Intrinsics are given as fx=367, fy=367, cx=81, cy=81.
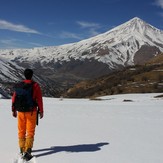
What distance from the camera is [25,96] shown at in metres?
9.70

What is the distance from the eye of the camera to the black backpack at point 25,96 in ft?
31.8

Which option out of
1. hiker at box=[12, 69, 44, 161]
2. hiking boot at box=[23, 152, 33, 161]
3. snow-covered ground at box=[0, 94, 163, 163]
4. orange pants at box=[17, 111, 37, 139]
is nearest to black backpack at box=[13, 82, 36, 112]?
hiker at box=[12, 69, 44, 161]

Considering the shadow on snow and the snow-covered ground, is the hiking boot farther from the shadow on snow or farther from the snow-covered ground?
the shadow on snow

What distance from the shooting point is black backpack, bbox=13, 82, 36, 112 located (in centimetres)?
968

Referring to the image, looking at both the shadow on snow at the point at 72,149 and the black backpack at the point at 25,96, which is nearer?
the black backpack at the point at 25,96

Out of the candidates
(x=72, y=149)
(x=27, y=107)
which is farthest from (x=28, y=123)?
(x=72, y=149)

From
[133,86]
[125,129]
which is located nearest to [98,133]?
[125,129]

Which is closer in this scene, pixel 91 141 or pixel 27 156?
pixel 27 156

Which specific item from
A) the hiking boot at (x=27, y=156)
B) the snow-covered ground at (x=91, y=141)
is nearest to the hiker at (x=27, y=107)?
the hiking boot at (x=27, y=156)

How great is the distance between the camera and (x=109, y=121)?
60.0 feet

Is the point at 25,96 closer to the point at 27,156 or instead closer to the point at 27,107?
the point at 27,107

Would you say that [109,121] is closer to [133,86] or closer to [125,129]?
[125,129]

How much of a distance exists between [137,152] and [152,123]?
7.35 m

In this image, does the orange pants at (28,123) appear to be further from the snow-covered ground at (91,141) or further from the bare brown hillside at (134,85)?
the bare brown hillside at (134,85)
